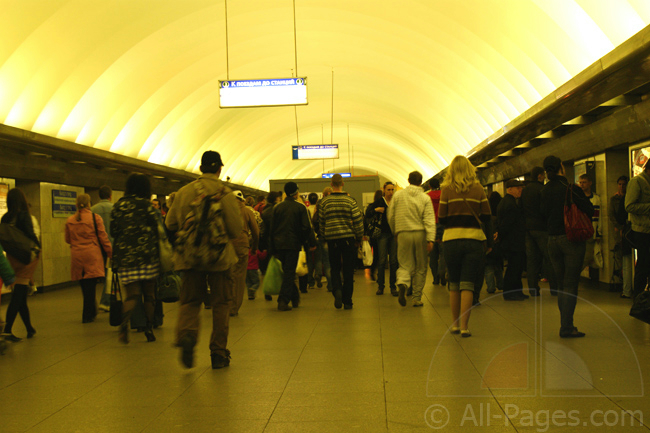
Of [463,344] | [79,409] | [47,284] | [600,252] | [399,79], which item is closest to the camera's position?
[79,409]

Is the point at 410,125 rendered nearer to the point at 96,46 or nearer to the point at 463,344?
the point at 96,46

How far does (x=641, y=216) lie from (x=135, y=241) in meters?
5.11

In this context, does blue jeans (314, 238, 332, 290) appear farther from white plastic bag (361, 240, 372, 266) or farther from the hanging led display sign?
the hanging led display sign

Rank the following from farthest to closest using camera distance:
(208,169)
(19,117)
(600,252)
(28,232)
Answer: (19,117), (600,252), (28,232), (208,169)

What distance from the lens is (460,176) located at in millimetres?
6582

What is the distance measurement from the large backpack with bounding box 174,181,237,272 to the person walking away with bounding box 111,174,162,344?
102 centimetres

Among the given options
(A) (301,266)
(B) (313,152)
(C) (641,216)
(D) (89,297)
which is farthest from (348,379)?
(B) (313,152)

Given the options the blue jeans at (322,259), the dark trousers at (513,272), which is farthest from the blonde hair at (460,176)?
the blue jeans at (322,259)

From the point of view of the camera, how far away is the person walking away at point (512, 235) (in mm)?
9727

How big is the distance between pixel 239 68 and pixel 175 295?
1201 cm

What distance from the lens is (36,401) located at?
4.45 m

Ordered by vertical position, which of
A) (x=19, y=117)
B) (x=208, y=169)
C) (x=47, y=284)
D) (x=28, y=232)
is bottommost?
(x=47, y=284)

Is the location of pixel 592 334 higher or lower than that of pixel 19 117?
lower

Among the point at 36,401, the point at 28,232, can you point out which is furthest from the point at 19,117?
the point at 36,401
